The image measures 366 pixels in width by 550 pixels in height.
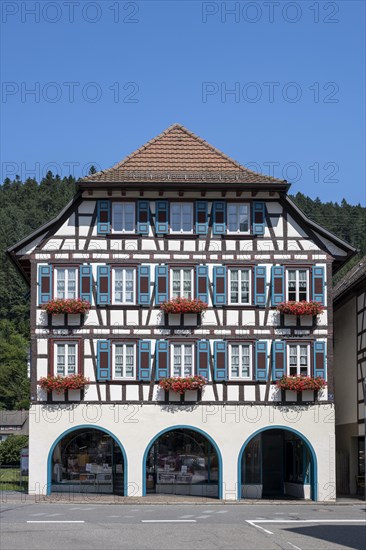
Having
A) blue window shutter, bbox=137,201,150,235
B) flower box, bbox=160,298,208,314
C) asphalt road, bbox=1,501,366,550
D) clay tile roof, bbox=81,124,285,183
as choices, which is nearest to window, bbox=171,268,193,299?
flower box, bbox=160,298,208,314

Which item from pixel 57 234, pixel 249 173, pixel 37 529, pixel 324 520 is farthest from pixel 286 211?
pixel 37 529

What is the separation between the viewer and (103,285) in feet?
139

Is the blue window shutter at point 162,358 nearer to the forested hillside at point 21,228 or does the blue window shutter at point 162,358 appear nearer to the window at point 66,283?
the window at point 66,283

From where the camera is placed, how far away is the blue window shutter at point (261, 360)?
139 ft

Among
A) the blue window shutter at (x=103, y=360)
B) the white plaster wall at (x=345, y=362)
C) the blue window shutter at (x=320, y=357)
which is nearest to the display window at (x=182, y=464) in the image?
the blue window shutter at (x=103, y=360)

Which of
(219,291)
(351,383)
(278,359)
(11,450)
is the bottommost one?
(11,450)

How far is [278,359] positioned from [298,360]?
32.3 inches

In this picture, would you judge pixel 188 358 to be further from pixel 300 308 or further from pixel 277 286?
pixel 300 308

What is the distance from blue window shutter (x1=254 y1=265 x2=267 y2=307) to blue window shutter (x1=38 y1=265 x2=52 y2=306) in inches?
312

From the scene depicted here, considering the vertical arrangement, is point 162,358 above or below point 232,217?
below

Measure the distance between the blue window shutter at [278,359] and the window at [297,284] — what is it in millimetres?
1911

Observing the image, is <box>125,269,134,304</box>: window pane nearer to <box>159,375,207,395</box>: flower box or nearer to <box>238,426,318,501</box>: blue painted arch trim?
<box>159,375,207,395</box>: flower box

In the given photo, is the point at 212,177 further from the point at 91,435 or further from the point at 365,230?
the point at 365,230

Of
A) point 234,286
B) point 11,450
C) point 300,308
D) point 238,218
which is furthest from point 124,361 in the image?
point 11,450
